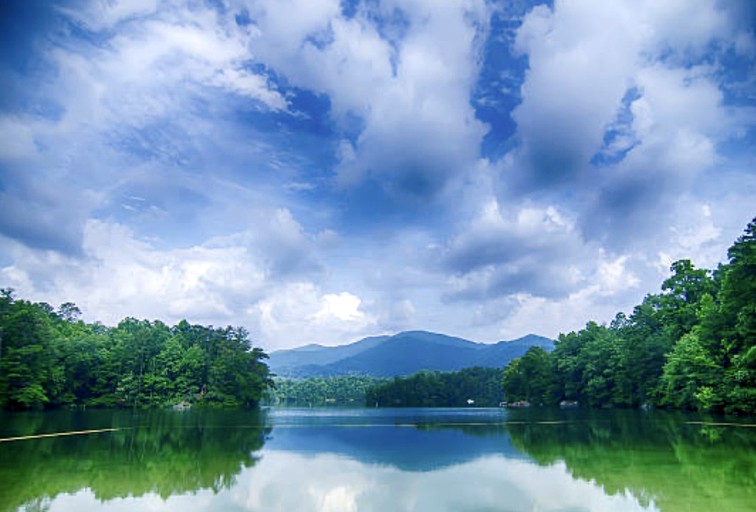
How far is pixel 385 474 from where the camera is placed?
46.3ft

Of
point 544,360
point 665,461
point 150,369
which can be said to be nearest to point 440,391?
point 544,360

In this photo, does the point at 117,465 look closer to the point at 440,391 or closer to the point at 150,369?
the point at 150,369

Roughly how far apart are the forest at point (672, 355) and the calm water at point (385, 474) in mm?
15099

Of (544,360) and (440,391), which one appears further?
(440,391)

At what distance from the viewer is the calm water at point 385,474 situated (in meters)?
10.6

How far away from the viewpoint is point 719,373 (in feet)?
122

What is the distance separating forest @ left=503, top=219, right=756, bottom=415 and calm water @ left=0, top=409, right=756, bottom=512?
1510cm

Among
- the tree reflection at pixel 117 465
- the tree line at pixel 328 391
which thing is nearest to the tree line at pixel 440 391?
the tree line at pixel 328 391

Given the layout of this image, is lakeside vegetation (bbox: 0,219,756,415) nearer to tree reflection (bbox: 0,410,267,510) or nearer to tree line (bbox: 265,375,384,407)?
tree reflection (bbox: 0,410,267,510)

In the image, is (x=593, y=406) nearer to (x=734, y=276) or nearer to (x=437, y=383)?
(x=734, y=276)

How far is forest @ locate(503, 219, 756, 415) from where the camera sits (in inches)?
1353

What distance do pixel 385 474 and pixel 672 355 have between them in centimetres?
4000

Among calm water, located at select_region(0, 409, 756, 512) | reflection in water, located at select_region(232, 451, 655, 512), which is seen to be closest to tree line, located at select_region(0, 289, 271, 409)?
calm water, located at select_region(0, 409, 756, 512)

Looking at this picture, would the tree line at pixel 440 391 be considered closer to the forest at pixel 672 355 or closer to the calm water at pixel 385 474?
the forest at pixel 672 355
